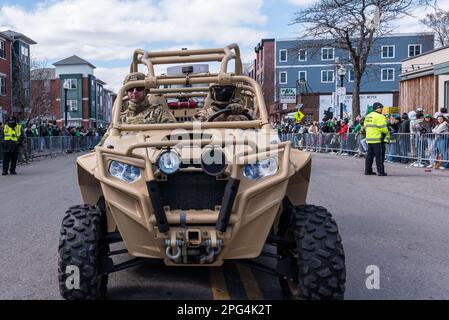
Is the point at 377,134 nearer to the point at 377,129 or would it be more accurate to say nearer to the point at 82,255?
the point at 377,129

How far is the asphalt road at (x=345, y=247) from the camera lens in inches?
183

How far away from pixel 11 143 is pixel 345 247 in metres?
13.1

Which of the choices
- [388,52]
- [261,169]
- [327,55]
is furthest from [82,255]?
[388,52]

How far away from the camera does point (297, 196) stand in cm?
489

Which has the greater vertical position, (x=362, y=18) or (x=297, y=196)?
(x=362, y=18)

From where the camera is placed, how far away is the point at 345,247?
20.6 ft

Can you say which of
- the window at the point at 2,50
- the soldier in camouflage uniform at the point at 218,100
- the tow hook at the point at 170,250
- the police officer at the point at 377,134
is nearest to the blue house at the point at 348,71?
the window at the point at 2,50

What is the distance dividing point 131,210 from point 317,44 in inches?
1198

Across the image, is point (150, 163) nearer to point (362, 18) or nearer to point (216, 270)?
point (216, 270)

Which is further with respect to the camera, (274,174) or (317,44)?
(317,44)

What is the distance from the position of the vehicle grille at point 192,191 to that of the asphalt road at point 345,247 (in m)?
0.94
